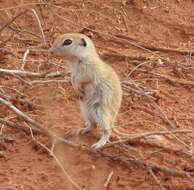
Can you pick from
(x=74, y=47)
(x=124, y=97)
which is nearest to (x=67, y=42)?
(x=74, y=47)

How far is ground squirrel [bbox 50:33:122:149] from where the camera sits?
5.32m

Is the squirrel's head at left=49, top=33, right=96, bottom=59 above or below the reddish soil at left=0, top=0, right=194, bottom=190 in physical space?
above

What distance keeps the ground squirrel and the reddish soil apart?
0.64 ft

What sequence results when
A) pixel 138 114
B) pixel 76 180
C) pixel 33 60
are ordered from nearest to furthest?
pixel 76 180
pixel 138 114
pixel 33 60

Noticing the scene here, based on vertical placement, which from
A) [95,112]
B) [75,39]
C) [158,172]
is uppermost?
[75,39]

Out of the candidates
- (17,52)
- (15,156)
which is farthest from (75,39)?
(17,52)

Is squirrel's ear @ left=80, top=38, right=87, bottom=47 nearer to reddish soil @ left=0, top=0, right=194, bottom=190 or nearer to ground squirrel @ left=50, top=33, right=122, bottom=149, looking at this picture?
ground squirrel @ left=50, top=33, right=122, bottom=149

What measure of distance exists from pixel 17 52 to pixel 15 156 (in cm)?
243

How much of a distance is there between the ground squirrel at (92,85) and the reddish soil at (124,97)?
0.64 ft

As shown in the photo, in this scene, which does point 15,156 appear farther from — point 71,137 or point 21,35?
point 21,35

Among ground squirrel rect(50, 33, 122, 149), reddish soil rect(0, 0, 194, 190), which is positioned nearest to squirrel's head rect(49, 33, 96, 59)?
ground squirrel rect(50, 33, 122, 149)

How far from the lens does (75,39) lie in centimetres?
562

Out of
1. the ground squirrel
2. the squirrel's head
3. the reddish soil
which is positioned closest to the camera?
the reddish soil

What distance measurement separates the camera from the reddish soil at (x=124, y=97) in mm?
4914
